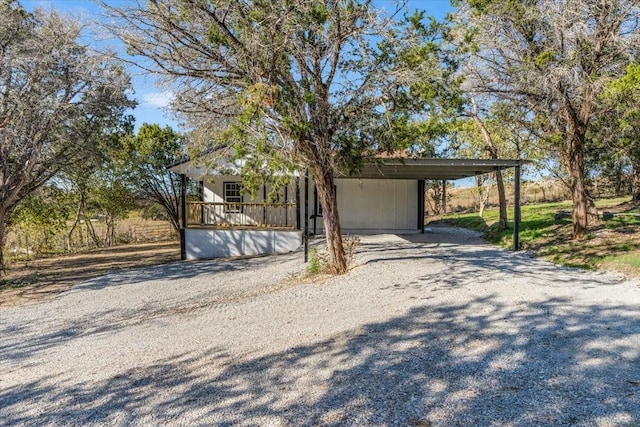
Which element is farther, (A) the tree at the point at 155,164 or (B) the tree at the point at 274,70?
(A) the tree at the point at 155,164

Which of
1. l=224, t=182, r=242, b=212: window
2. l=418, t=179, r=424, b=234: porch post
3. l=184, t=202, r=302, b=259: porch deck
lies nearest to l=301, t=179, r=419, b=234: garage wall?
l=418, t=179, r=424, b=234: porch post

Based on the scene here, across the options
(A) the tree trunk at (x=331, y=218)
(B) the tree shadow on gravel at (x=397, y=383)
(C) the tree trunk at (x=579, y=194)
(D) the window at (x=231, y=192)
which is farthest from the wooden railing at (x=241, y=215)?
(B) the tree shadow on gravel at (x=397, y=383)

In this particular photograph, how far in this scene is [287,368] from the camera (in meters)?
4.19

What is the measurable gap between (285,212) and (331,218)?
721cm

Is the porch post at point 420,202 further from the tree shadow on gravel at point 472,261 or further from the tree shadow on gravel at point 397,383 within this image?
the tree shadow on gravel at point 397,383

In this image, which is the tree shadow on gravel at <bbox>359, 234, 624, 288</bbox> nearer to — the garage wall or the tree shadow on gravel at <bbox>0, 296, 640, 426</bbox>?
the tree shadow on gravel at <bbox>0, 296, 640, 426</bbox>

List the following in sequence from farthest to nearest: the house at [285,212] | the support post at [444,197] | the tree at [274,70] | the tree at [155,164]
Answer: the support post at [444,197] < the tree at [155,164] < the house at [285,212] < the tree at [274,70]

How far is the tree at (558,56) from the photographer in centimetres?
910

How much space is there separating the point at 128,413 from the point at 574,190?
37.6 feet

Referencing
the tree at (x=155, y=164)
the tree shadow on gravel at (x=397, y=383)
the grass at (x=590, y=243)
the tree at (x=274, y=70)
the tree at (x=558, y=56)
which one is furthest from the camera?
the tree at (x=155, y=164)

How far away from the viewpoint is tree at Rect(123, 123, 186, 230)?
66.9ft

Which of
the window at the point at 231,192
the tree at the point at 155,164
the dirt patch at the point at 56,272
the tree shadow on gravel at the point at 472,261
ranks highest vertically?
the tree at the point at 155,164

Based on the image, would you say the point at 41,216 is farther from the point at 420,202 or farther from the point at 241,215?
the point at 420,202

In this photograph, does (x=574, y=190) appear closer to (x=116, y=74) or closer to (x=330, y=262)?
(x=330, y=262)
